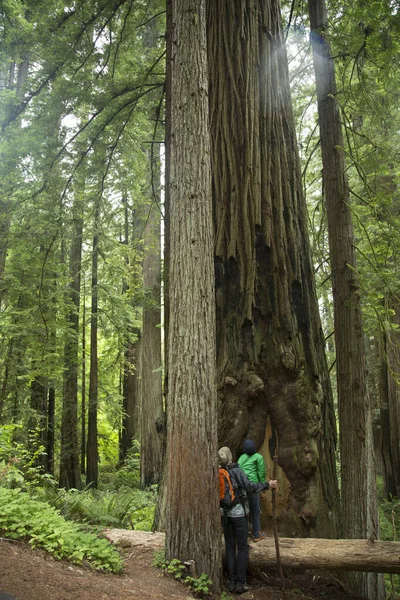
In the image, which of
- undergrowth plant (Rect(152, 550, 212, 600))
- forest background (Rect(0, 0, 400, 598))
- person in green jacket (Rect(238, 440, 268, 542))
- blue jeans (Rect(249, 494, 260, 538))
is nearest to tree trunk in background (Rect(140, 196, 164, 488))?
forest background (Rect(0, 0, 400, 598))

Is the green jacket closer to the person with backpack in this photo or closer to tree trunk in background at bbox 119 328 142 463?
the person with backpack

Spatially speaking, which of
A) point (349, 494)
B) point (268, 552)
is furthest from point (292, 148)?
point (268, 552)

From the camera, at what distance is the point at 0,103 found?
25.5 feet

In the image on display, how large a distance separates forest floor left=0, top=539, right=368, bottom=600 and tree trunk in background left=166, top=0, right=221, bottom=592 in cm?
39

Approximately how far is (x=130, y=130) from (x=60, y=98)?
1767 millimetres

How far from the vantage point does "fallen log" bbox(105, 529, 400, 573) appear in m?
4.52

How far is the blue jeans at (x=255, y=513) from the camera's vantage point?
16.8 feet

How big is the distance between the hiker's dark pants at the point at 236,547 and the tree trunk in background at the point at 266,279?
30.7 inches

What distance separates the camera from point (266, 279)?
5.98 metres

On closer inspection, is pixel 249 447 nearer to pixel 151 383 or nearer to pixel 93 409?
pixel 151 383

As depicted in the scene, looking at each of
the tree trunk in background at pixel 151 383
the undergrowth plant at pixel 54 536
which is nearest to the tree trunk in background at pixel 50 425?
the tree trunk in background at pixel 151 383

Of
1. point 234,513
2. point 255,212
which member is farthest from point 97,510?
point 255,212

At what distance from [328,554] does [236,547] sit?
3.18 feet

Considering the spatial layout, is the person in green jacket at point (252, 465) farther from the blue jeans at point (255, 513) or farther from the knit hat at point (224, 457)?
the knit hat at point (224, 457)
